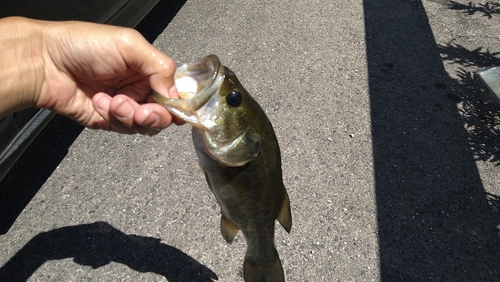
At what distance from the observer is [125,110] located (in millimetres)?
1759

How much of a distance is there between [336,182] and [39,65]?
2392mm

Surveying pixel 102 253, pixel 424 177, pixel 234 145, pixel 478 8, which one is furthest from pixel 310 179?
pixel 478 8

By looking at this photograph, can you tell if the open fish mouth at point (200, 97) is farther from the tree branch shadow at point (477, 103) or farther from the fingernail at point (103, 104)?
the tree branch shadow at point (477, 103)

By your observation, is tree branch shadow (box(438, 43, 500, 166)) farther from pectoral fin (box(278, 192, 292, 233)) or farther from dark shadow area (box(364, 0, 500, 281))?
pectoral fin (box(278, 192, 292, 233))

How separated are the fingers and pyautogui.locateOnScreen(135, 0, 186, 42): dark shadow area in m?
3.19

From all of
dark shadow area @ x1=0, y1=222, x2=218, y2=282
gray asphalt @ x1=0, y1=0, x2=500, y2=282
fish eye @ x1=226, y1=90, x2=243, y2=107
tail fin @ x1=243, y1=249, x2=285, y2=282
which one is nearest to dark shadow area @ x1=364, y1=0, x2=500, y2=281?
gray asphalt @ x1=0, y1=0, x2=500, y2=282

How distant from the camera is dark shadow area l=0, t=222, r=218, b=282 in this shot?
9.14ft

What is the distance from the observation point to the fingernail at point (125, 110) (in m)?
1.76

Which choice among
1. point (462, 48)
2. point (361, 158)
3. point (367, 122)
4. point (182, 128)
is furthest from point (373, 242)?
point (462, 48)

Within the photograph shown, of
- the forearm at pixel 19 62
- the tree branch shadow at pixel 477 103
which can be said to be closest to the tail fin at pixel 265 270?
the forearm at pixel 19 62

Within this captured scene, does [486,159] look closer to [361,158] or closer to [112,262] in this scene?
[361,158]

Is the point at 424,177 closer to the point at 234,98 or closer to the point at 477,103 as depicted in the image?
the point at 477,103

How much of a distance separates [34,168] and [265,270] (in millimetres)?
2285

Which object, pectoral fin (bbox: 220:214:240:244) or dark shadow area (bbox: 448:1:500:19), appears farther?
dark shadow area (bbox: 448:1:500:19)
